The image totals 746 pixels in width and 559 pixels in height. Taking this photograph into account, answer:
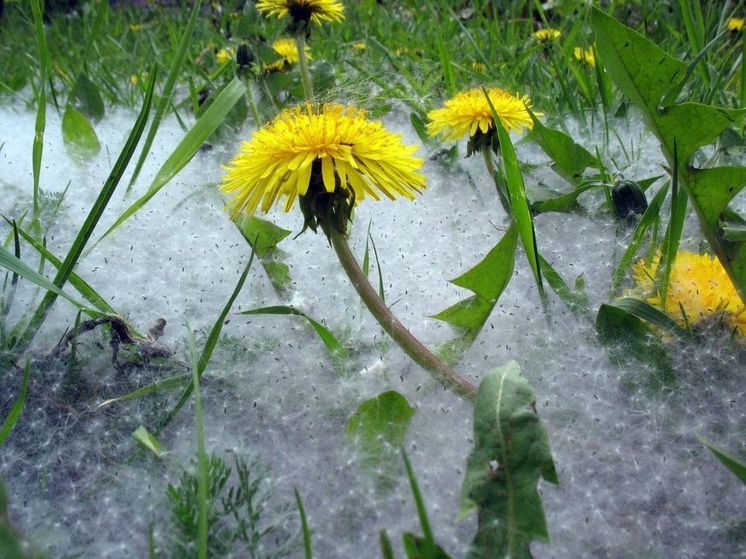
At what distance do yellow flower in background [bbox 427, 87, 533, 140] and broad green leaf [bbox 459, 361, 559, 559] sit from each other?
2.40 ft

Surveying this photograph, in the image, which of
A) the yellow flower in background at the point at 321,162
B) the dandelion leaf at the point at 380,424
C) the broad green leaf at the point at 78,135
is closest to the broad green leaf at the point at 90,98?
the broad green leaf at the point at 78,135

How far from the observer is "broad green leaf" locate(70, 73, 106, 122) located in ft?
5.97

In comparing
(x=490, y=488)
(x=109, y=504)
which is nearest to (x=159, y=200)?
(x=109, y=504)

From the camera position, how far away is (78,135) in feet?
5.21

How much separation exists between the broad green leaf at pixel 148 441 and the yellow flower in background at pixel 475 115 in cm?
84

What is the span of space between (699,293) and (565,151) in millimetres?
431

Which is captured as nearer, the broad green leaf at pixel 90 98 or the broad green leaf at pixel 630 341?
the broad green leaf at pixel 630 341

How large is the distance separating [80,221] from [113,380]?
51 cm

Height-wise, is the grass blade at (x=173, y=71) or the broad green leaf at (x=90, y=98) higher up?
the broad green leaf at (x=90, y=98)

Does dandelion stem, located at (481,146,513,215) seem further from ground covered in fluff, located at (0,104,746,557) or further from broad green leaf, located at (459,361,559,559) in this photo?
broad green leaf, located at (459,361,559,559)

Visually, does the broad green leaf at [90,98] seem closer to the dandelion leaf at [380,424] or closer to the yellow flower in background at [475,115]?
the yellow flower in background at [475,115]

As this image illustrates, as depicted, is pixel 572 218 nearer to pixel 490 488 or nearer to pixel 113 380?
pixel 490 488

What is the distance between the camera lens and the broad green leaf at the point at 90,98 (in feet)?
5.97

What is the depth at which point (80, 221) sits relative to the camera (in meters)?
1.31
